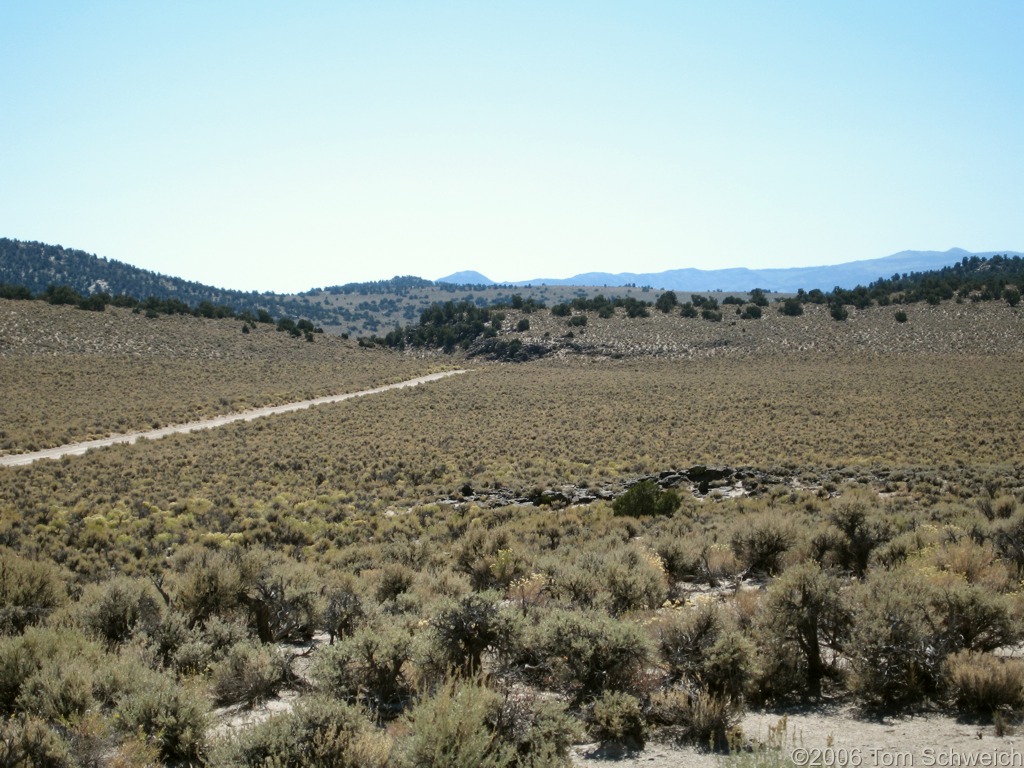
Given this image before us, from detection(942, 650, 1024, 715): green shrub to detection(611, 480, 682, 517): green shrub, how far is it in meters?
11.8

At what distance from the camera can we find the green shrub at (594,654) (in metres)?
6.73

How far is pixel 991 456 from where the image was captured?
23875mm

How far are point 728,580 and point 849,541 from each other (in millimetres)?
2098

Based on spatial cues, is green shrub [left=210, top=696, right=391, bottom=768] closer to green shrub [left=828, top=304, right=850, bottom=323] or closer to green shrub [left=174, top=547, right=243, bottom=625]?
green shrub [left=174, top=547, right=243, bottom=625]

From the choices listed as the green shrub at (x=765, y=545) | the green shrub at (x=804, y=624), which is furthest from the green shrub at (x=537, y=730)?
the green shrub at (x=765, y=545)

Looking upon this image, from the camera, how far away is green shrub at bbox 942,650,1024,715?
600cm

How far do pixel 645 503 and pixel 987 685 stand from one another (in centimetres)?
1241

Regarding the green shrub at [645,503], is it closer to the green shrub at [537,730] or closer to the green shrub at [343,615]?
the green shrub at [343,615]

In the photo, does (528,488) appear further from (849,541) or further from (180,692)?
(180,692)

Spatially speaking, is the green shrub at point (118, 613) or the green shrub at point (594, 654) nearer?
the green shrub at point (594, 654)

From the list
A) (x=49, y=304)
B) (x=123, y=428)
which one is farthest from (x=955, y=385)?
(x=49, y=304)

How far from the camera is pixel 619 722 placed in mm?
6047

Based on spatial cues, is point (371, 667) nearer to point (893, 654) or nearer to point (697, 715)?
point (697, 715)

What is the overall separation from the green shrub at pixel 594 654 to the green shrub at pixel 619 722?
18.1 inches
